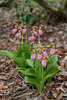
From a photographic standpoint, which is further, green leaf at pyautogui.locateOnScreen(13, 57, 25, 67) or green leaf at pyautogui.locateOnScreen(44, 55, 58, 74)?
green leaf at pyautogui.locateOnScreen(13, 57, 25, 67)

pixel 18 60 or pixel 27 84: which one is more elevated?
pixel 18 60

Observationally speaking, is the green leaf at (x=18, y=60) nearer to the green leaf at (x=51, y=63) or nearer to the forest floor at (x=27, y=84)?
the forest floor at (x=27, y=84)

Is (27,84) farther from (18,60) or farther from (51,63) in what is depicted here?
(51,63)

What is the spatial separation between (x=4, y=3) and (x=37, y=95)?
2.04 metres

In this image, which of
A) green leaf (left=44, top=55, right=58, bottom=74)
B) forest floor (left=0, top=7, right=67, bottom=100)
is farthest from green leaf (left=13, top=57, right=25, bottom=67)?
green leaf (left=44, top=55, right=58, bottom=74)

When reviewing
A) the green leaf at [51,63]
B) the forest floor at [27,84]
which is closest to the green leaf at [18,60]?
the forest floor at [27,84]

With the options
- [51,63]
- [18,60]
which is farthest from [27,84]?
[51,63]

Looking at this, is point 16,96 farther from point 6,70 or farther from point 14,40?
point 14,40

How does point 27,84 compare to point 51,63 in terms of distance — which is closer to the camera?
point 51,63

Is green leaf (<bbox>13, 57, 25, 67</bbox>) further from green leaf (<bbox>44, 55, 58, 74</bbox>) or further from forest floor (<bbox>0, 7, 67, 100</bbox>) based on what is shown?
green leaf (<bbox>44, 55, 58, 74</bbox>)

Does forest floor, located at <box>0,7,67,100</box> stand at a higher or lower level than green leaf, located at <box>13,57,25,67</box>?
lower

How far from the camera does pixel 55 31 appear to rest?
3.02 m

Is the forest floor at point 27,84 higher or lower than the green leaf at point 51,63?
lower

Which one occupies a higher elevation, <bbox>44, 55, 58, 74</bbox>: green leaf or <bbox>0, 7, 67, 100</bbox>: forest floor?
<bbox>44, 55, 58, 74</bbox>: green leaf
